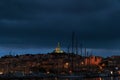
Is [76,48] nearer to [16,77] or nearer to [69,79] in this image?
[69,79]

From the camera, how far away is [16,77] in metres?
75.8

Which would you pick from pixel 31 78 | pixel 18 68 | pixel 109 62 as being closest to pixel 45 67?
pixel 18 68

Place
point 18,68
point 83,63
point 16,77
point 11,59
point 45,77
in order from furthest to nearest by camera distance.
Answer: point 11,59, point 18,68, point 83,63, point 45,77, point 16,77

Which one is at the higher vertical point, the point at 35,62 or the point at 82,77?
the point at 35,62

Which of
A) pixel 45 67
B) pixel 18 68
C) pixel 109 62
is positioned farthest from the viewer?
pixel 109 62

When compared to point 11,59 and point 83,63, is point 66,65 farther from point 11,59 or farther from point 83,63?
point 11,59

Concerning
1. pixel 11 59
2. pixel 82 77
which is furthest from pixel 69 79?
pixel 11 59

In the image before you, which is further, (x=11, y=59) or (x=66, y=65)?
(x=11, y=59)

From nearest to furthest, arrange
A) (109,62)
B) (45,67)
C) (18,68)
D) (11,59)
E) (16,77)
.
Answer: (16,77), (18,68), (45,67), (11,59), (109,62)

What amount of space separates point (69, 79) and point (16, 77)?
856 cm

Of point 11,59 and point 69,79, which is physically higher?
point 11,59

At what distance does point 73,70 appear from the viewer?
3447 inches

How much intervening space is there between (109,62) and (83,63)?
51.4 m

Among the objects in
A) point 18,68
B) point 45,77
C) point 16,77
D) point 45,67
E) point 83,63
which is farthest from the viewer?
point 45,67
